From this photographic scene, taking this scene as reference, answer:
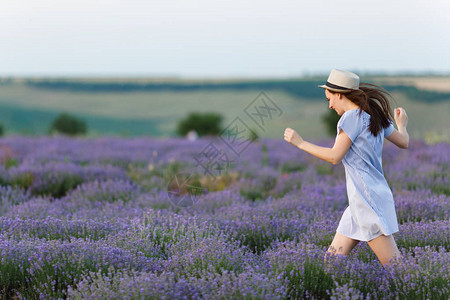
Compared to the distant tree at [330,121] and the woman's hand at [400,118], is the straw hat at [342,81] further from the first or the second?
the distant tree at [330,121]

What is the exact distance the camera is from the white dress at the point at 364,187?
2.96 meters

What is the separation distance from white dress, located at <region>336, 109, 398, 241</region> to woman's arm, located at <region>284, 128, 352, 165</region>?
0.05 m

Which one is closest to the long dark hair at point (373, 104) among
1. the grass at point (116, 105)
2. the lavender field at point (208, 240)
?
the lavender field at point (208, 240)

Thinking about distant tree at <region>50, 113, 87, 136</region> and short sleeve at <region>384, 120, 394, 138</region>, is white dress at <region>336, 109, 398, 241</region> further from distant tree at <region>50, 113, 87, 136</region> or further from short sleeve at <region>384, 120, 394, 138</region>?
distant tree at <region>50, 113, 87, 136</region>

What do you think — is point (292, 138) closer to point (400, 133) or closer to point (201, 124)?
point (400, 133)

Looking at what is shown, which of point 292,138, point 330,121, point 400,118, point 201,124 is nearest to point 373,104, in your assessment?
point 400,118

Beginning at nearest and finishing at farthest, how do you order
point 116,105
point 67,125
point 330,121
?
point 330,121
point 67,125
point 116,105

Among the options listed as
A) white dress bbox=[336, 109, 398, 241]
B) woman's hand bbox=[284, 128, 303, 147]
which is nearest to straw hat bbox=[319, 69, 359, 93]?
white dress bbox=[336, 109, 398, 241]

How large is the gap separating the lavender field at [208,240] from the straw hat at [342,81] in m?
1.04

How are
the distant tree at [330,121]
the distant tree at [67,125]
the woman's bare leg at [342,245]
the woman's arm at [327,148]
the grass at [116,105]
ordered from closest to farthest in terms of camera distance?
the woman's arm at [327,148] → the woman's bare leg at [342,245] → the distant tree at [330,121] → the distant tree at [67,125] → the grass at [116,105]

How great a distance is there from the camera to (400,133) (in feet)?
10.5

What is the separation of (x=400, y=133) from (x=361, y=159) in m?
0.41

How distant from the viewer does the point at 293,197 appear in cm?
513

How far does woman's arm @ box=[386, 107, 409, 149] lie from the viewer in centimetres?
320
